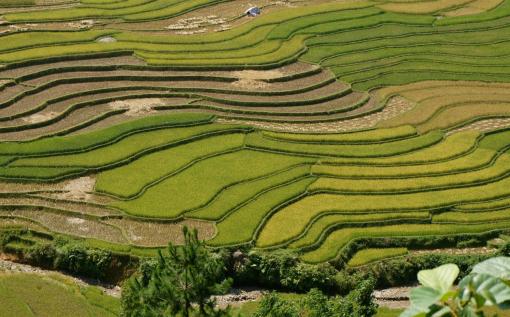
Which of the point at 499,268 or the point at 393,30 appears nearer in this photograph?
the point at 499,268

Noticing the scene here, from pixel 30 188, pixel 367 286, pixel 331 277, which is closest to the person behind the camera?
pixel 367 286

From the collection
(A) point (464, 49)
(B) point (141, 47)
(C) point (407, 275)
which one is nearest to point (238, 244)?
(C) point (407, 275)

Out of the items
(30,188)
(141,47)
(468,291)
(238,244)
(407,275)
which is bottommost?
(407,275)

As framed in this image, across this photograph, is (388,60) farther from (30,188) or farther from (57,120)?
(30,188)

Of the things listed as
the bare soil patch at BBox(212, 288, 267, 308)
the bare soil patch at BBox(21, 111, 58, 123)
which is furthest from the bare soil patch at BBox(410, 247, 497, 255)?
the bare soil patch at BBox(21, 111, 58, 123)

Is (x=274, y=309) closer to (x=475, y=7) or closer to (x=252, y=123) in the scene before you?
(x=252, y=123)
